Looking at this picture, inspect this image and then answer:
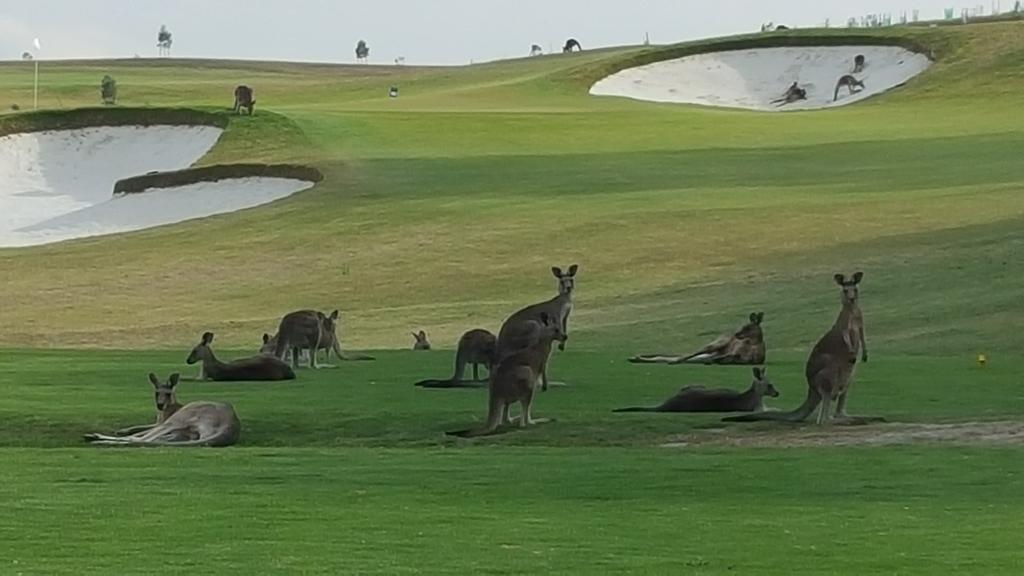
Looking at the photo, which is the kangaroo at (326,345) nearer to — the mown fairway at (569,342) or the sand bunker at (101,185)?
the mown fairway at (569,342)

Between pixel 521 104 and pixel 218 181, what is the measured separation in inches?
1155

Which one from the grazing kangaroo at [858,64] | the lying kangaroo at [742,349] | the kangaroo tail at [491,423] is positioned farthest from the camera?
the grazing kangaroo at [858,64]

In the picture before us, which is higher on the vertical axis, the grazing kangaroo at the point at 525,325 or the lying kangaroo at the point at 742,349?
the grazing kangaroo at the point at 525,325

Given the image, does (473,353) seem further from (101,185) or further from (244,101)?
(244,101)

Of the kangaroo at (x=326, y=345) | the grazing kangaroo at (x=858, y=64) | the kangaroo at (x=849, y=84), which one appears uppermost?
the grazing kangaroo at (x=858, y=64)

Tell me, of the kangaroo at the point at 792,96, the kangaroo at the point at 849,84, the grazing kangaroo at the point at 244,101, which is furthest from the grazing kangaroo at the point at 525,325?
the kangaroo at the point at 792,96

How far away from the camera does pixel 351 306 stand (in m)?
37.5

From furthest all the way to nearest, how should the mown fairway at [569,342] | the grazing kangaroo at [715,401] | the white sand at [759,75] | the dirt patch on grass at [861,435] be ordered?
the white sand at [759,75] < the grazing kangaroo at [715,401] < the dirt patch on grass at [861,435] < the mown fairway at [569,342]

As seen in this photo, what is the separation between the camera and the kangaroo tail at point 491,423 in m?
18.4

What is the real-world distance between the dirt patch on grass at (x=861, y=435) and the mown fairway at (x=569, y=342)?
4.2 inches

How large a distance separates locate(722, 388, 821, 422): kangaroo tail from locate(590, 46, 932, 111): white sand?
6921 centimetres

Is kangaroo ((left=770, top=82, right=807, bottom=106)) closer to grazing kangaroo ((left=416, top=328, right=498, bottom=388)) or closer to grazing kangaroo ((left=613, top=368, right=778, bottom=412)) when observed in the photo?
grazing kangaroo ((left=416, top=328, right=498, bottom=388))

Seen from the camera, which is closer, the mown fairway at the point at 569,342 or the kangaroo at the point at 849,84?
the mown fairway at the point at 569,342

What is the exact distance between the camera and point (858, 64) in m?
91.8
